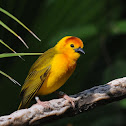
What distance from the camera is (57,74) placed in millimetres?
2504

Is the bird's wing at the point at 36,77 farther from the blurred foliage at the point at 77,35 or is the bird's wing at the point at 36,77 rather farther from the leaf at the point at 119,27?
the leaf at the point at 119,27

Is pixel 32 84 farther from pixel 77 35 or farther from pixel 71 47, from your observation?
pixel 77 35

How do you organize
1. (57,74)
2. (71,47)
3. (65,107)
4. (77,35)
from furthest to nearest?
(77,35) → (71,47) → (57,74) → (65,107)

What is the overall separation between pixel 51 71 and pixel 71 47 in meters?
0.29

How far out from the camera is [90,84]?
457 centimetres

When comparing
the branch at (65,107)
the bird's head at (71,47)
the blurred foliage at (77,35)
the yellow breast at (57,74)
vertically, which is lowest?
the branch at (65,107)

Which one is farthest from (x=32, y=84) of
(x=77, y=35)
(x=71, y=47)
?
(x=77, y=35)

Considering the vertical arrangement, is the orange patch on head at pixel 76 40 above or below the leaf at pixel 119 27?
below

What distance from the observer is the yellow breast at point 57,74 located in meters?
2.50

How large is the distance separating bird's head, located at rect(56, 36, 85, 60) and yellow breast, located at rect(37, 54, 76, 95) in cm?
11

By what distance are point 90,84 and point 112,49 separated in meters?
0.87

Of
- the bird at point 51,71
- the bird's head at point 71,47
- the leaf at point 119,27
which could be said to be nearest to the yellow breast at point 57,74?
the bird at point 51,71

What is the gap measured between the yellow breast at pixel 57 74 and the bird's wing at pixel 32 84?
36mm

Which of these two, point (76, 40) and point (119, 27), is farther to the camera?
point (119, 27)
